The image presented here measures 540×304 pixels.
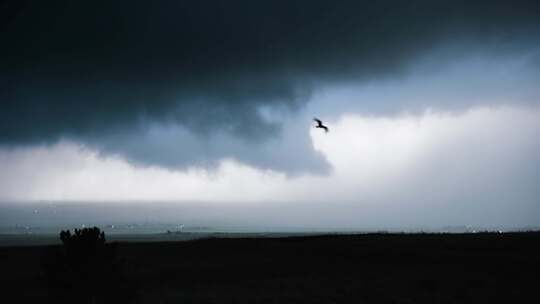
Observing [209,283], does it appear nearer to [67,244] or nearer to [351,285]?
[351,285]

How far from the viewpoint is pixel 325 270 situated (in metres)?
38.6

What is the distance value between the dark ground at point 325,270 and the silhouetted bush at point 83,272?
872mm

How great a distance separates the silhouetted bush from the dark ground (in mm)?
872

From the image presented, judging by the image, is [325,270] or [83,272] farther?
[325,270]

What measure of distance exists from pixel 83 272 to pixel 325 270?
22.8m

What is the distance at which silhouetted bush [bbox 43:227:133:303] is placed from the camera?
18469 millimetres

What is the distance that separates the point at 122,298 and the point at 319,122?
59.7 ft

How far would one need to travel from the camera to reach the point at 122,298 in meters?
18.8

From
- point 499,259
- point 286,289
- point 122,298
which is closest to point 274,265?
point 286,289

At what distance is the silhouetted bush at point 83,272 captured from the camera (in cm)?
1847

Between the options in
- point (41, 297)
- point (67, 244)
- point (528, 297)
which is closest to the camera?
point (67, 244)

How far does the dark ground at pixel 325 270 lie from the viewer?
28.3m

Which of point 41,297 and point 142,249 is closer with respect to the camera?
point 41,297

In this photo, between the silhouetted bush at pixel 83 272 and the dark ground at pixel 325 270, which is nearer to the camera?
the silhouetted bush at pixel 83 272
